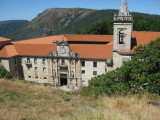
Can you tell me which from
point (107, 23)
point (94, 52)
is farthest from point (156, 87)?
point (107, 23)

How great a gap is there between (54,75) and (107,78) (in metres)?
26.8

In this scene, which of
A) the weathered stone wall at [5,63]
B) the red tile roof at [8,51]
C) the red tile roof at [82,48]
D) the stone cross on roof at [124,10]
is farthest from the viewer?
the red tile roof at [8,51]

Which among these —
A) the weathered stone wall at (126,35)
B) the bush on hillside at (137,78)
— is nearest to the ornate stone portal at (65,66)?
the weathered stone wall at (126,35)

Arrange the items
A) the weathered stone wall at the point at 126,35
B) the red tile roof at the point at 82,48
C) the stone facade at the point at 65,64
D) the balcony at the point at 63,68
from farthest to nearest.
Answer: the balcony at the point at 63,68 → the stone facade at the point at 65,64 → the red tile roof at the point at 82,48 → the weathered stone wall at the point at 126,35

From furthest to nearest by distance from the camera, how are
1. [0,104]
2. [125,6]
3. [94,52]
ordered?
1. [94,52]
2. [125,6]
3. [0,104]

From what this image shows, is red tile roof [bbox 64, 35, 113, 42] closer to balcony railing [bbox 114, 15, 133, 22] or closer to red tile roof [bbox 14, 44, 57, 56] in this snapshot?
red tile roof [bbox 14, 44, 57, 56]

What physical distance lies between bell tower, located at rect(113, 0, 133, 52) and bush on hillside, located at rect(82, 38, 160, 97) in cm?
1325

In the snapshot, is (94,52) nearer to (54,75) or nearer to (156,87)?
(54,75)

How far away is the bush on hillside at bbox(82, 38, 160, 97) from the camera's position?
53.9 ft

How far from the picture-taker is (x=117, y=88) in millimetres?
16781

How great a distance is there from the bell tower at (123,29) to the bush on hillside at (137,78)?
13249 millimetres

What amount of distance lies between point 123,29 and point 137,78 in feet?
56.6

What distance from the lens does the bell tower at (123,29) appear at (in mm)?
31547

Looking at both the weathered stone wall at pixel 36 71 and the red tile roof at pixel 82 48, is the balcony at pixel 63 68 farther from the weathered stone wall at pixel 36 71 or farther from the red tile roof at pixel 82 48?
the red tile roof at pixel 82 48
